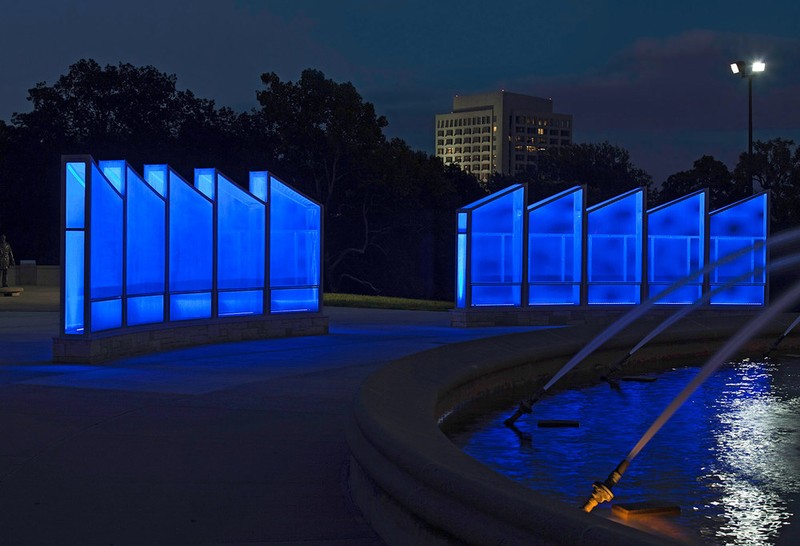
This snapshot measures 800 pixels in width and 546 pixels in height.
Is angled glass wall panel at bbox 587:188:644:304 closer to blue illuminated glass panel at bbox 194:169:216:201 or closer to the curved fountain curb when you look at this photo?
blue illuminated glass panel at bbox 194:169:216:201

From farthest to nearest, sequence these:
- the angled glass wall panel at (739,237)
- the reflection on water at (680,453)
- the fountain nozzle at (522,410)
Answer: the angled glass wall panel at (739,237)
the fountain nozzle at (522,410)
the reflection on water at (680,453)

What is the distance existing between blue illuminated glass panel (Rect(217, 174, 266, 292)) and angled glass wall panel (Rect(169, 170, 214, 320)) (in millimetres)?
401

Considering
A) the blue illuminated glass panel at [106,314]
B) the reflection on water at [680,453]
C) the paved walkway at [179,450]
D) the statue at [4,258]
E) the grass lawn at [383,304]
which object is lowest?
the reflection on water at [680,453]

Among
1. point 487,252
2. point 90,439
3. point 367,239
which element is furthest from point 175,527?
point 367,239

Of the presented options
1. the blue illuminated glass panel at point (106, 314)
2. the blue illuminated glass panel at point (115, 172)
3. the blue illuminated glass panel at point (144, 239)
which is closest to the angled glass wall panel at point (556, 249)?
the blue illuminated glass panel at point (144, 239)

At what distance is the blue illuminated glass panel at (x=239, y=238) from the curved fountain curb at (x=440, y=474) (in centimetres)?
911

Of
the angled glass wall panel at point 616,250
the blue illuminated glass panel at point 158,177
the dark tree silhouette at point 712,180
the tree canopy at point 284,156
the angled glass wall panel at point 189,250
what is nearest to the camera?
the blue illuminated glass panel at point 158,177

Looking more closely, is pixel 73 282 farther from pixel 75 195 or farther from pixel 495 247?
pixel 495 247

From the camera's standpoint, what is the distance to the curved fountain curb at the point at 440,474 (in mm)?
5203

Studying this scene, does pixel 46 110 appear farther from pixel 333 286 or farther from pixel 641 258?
pixel 641 258

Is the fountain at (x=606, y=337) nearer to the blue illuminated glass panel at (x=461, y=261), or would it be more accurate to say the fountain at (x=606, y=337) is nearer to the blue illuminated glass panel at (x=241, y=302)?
the blue illuminated glass panel at (x=461, y=261)


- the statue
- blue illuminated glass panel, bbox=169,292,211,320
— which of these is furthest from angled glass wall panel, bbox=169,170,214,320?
the statue

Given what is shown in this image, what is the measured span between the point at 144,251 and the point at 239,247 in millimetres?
3260

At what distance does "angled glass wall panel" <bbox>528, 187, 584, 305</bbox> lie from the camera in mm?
29391
